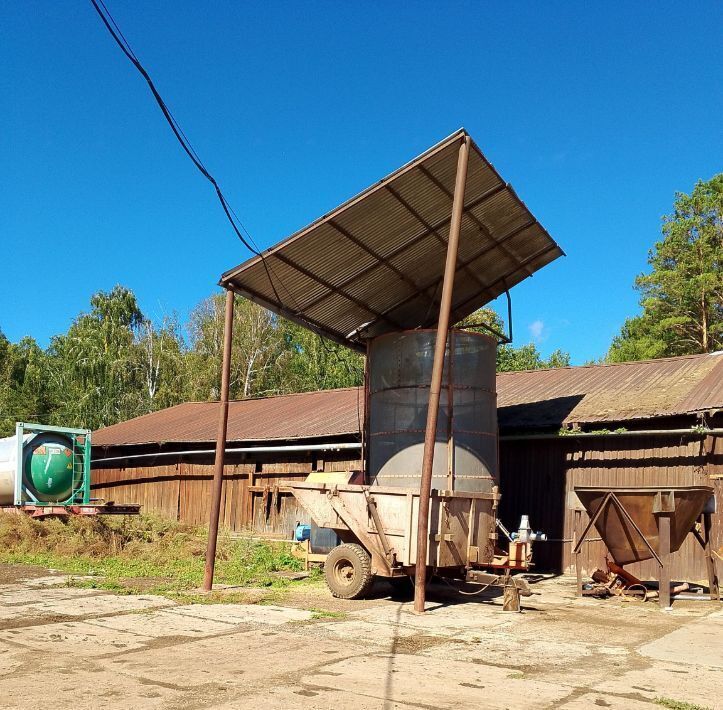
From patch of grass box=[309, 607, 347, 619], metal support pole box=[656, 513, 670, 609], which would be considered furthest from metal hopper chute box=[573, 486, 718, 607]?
patch of grass box=[309, 607, 347, 619]

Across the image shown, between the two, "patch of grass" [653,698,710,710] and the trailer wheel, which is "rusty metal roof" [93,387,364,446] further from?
"patch of grass" [653,698,710,710]

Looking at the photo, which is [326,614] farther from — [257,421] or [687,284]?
[687,284]

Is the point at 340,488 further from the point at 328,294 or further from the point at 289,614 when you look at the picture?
the point at 328,294

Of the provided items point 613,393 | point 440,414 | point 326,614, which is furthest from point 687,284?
point 326,614

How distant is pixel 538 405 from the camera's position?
19328 mm

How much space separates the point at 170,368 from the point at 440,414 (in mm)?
38365

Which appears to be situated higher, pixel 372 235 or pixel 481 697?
pixel 372 235

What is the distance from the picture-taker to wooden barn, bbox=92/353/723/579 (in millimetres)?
16172

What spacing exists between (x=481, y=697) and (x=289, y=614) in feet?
16.5

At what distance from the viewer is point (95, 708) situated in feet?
19.4

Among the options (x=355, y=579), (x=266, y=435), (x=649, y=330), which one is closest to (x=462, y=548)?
(x=355, y=579)

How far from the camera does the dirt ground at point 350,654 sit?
6426mm

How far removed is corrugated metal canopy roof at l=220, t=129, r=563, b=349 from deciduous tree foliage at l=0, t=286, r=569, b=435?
2653 centimetres

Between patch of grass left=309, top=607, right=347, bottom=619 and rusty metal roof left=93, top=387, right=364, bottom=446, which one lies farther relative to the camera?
rusty metal roof left=93, top=387, right=364, bottom=446
